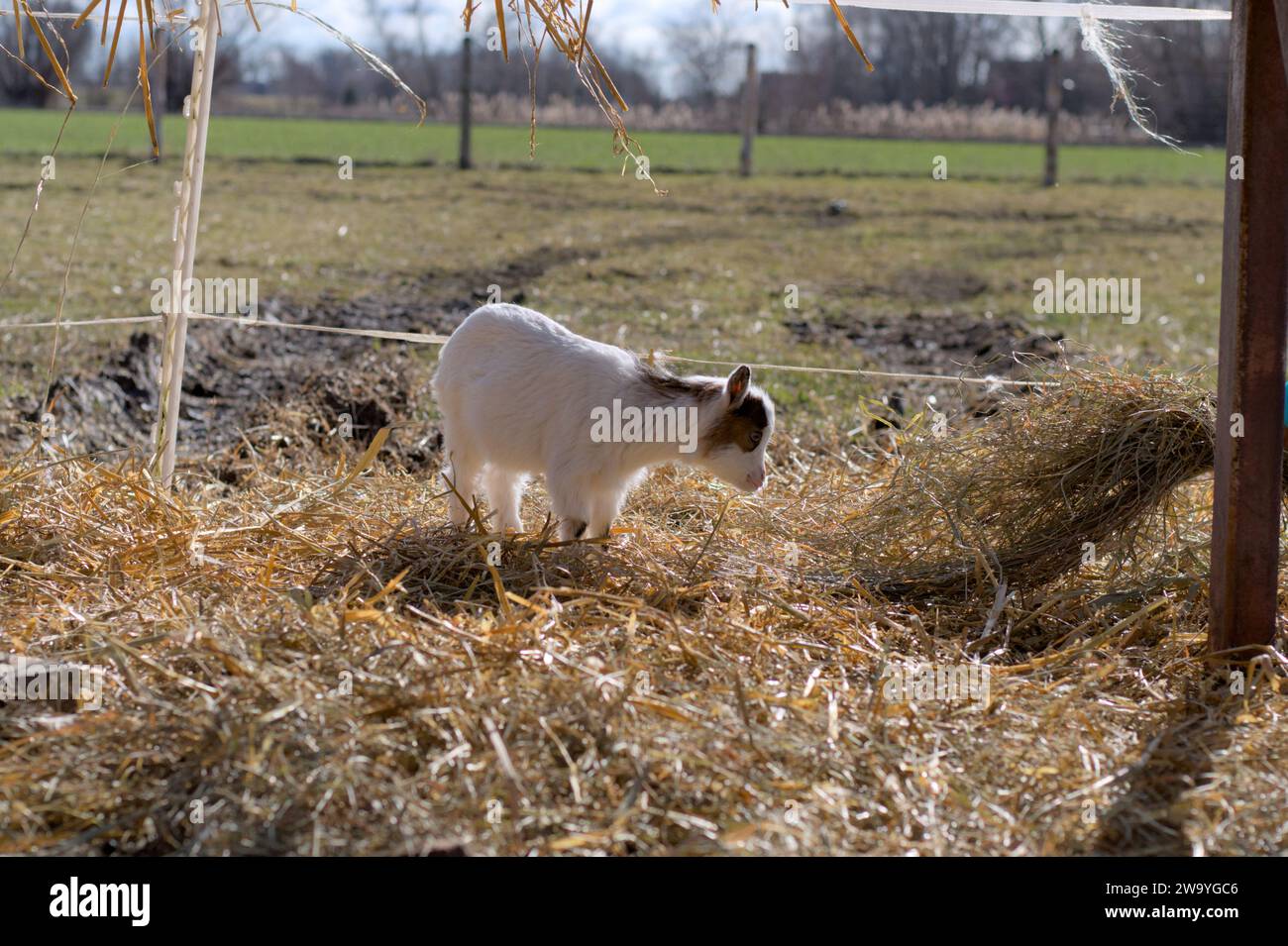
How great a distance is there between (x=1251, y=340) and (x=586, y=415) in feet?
6.99

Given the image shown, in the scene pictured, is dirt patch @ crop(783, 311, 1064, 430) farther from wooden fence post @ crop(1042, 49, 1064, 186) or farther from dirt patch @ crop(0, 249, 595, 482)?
wooden fence post @ crop(1042, 49, 1064, 186)

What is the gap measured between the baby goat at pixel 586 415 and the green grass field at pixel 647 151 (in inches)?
708

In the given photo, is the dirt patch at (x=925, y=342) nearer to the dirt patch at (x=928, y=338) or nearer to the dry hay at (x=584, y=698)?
the dirt patch at (x=928, y=338)

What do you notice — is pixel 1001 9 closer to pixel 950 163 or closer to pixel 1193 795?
pixel 1193 795

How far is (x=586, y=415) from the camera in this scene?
4449 mm

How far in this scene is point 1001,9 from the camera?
4.82 metres

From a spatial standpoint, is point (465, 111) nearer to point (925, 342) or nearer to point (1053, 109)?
point (1053, 109)

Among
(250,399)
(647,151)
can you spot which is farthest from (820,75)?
(250,399)

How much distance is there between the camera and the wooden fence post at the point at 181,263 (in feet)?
16.2

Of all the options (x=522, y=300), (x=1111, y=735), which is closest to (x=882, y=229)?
(x=522, y=300)
